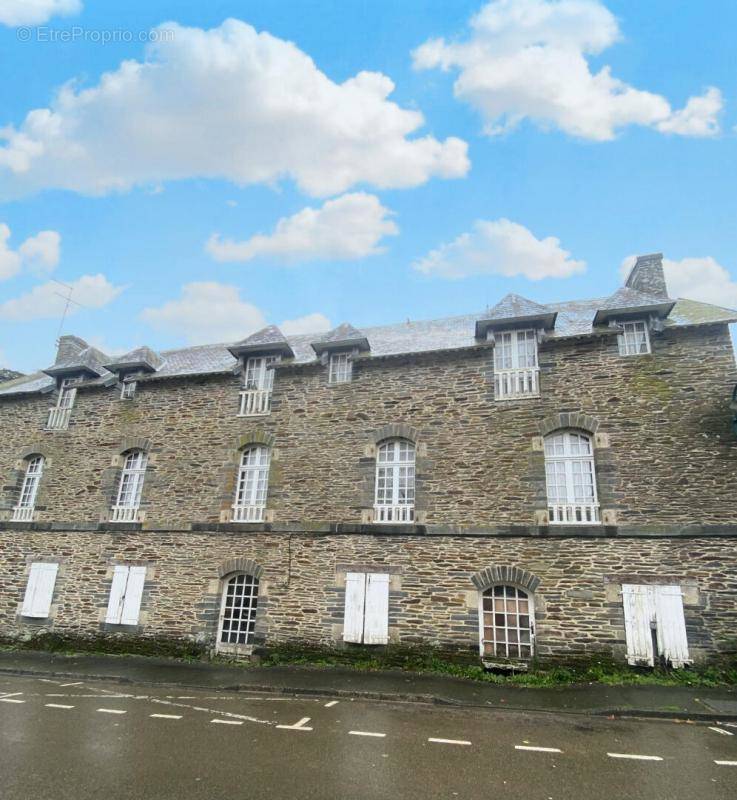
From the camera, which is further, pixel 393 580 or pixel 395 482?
pixel 395 482

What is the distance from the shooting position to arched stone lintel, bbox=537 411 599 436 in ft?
34.3

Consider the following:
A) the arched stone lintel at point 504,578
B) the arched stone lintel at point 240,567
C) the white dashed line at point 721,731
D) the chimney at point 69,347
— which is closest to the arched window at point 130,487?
the arched stone lintel at point 240,567

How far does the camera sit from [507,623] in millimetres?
9805

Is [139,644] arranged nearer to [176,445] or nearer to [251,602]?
[251,602]

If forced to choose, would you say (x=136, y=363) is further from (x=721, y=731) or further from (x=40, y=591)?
(x=721, y=731)

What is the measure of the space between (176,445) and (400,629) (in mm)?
7193

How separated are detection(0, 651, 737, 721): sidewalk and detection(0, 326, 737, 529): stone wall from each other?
288 centimetres

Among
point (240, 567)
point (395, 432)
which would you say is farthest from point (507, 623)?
point (240, 567)

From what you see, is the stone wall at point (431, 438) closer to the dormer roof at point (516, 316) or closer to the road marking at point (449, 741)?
the dormer roof at point (516, 316)

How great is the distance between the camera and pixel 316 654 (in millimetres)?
10438

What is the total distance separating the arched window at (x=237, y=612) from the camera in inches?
439

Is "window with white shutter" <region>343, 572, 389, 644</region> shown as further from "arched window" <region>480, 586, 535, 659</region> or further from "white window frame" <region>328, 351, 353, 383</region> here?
"white window frame" <region>328, 351, 353, 383</region>

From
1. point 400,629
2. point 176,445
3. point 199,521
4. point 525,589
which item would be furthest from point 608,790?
point 176,445

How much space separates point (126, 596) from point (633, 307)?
43.5ft
